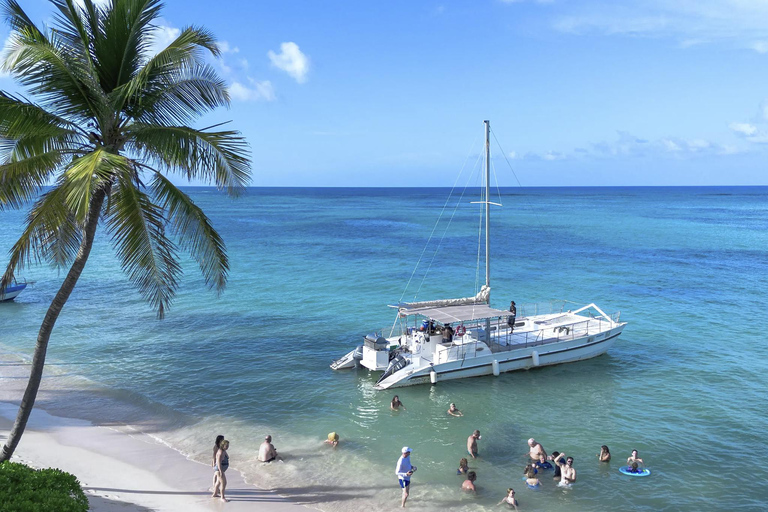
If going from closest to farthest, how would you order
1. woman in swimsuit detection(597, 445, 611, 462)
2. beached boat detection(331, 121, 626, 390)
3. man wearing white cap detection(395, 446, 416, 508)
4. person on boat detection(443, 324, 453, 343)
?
man wearing white cap detection(395, 446, 416, 508) < woman in swimsuit detection(597, 445, 611, 462) < beached boat detection(331, 121, 626, 390) < person on boat detection(443, 324, 453, 343)

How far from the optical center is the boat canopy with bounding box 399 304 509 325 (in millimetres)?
22461

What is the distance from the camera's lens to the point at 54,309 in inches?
394

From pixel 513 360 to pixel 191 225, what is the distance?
16.6 metres

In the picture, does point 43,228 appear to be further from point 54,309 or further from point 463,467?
point 463,467

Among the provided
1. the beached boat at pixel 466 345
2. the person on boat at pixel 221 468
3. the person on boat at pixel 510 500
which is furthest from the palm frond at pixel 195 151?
the beached boat at pixel 466 345

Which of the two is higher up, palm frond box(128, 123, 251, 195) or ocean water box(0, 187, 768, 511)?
palm frond box(128, 123, 251, 195)

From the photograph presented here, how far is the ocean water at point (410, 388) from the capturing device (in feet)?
50.3

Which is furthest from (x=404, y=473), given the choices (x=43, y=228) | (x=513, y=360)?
(x=513, y=360)

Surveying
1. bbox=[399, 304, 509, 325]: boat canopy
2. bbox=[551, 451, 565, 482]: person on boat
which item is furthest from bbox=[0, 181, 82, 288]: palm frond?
bbox=[399, 304, 509, 325]: boat canopy

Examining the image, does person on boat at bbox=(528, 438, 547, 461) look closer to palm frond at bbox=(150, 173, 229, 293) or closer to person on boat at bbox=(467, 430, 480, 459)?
person on boat at bbox=(467, 430, 480, 459)

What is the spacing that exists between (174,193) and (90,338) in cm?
2155

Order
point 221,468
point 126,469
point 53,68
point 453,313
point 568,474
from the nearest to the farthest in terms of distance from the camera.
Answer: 1. point 53,68
2. point 221,468
3. point 126,469
4. point 568,474
5. point 453,313

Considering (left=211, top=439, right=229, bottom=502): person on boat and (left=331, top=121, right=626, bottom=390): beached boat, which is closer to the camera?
(left=211, top=439, right=229, bottom=502): person on boat

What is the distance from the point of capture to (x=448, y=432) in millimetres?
18312
